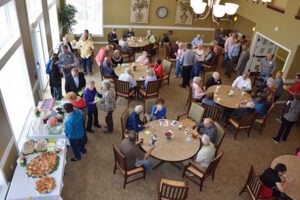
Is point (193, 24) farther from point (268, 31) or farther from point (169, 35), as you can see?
point (268, 31)

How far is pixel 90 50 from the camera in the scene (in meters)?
9.53

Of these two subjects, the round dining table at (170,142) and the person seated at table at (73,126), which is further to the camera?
the round dining table at (170,142)

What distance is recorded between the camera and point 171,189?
15.4 ft

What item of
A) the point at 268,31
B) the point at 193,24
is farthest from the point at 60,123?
the point at 193,24

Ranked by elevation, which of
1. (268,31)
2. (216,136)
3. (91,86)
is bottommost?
(216,136)

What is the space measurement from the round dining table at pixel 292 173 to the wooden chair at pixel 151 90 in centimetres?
403

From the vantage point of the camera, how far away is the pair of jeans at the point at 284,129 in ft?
23.0

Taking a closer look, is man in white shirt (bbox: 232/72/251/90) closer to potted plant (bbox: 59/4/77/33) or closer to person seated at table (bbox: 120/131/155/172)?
person seated at table (bbox: 120/131/155/172)

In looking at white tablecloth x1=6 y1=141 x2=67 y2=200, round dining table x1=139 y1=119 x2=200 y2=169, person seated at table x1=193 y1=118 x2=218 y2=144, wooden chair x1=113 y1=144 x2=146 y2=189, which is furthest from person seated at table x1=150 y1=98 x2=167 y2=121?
white tablecloth x1=6 y1=141 x2=67 y2=200

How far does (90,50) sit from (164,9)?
541cm

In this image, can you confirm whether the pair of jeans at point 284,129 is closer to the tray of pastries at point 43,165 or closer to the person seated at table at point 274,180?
the person seated at table at point 274,180

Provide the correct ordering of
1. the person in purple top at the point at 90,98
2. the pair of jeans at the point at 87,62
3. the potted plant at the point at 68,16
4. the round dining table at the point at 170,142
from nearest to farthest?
the round dining table at the point at 170,142 → the person in purple top at the point at 90,98 → the pair of jeans at the point at 87,62 → the potted plant at the point at 68,16

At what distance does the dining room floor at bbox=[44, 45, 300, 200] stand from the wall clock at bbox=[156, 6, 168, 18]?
23.1 feet

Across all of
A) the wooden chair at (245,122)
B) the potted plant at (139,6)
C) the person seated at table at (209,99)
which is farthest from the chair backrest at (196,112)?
the potted plant at (139,6)
